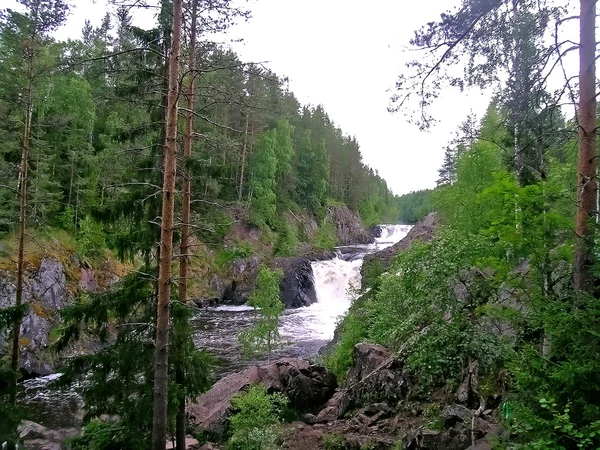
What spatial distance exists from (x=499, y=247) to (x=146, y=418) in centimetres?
681

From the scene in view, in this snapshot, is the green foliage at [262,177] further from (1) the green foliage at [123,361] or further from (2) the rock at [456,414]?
(2) the rock at [456,414]

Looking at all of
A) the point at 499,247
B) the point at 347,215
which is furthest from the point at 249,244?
the point at 499,247

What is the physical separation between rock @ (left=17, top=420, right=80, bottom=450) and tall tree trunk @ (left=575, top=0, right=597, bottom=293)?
1342 centimetres

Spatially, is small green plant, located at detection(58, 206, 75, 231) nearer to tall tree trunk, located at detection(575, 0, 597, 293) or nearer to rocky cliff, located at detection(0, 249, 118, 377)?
rocky cliff, located at detection(0, 249, 118, 377)

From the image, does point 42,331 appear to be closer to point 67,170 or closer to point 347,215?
point 67,170

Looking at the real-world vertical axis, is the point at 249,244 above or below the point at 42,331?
above

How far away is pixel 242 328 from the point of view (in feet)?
84.4

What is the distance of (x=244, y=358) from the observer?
2048 centimetres

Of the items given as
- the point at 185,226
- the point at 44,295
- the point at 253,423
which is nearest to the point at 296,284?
the point at 44,295

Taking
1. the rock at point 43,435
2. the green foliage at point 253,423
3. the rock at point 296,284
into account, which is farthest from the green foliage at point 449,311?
the rock at point 296,284

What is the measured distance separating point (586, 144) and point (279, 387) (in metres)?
10.5

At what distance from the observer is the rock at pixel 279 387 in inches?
504

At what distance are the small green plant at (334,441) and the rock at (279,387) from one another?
341cm

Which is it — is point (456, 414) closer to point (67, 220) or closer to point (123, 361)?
point (123, 361)
